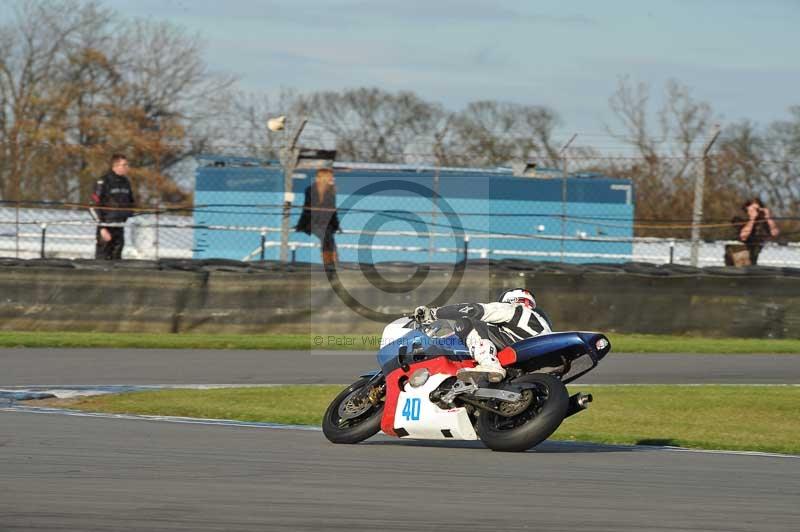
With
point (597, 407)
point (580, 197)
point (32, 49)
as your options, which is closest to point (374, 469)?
point (597, 407)

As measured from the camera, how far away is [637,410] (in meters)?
10.3

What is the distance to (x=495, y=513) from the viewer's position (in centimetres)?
518

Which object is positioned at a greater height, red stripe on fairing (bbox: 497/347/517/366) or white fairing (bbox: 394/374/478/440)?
red stripe on fairing (bbox: 497/347/517/366)

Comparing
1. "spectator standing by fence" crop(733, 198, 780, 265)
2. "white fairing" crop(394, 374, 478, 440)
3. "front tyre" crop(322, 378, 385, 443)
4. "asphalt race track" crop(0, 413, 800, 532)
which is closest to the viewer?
"asphalt race track" crop(0, 413, 800, 532)

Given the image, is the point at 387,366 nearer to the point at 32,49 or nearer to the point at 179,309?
the point at 179,309

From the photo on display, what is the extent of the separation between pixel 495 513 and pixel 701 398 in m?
6.09

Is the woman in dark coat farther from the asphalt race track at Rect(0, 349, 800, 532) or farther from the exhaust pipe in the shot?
the exhaust pipe

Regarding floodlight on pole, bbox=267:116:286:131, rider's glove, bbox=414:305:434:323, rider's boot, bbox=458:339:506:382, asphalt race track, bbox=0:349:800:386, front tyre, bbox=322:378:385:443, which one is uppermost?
floodlight on pole, bbox=267:116:286:131

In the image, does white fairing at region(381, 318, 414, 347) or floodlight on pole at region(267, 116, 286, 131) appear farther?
floodlight on pole at region(267, 116, 286, 131)

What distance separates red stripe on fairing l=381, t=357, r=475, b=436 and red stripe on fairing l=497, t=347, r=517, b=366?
0.77 ft

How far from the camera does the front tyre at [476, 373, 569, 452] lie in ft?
22.7

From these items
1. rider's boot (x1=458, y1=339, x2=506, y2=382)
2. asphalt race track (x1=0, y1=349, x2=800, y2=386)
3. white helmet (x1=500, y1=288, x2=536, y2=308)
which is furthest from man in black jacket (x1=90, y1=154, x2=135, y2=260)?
rider's boot (x1=458, y1=339, x2=506, y2=382)

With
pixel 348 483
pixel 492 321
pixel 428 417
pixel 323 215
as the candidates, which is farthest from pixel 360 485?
pixel 323 215

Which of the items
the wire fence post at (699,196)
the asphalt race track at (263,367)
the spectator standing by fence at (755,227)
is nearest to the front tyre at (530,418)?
the asphalt race track at (263,367)
